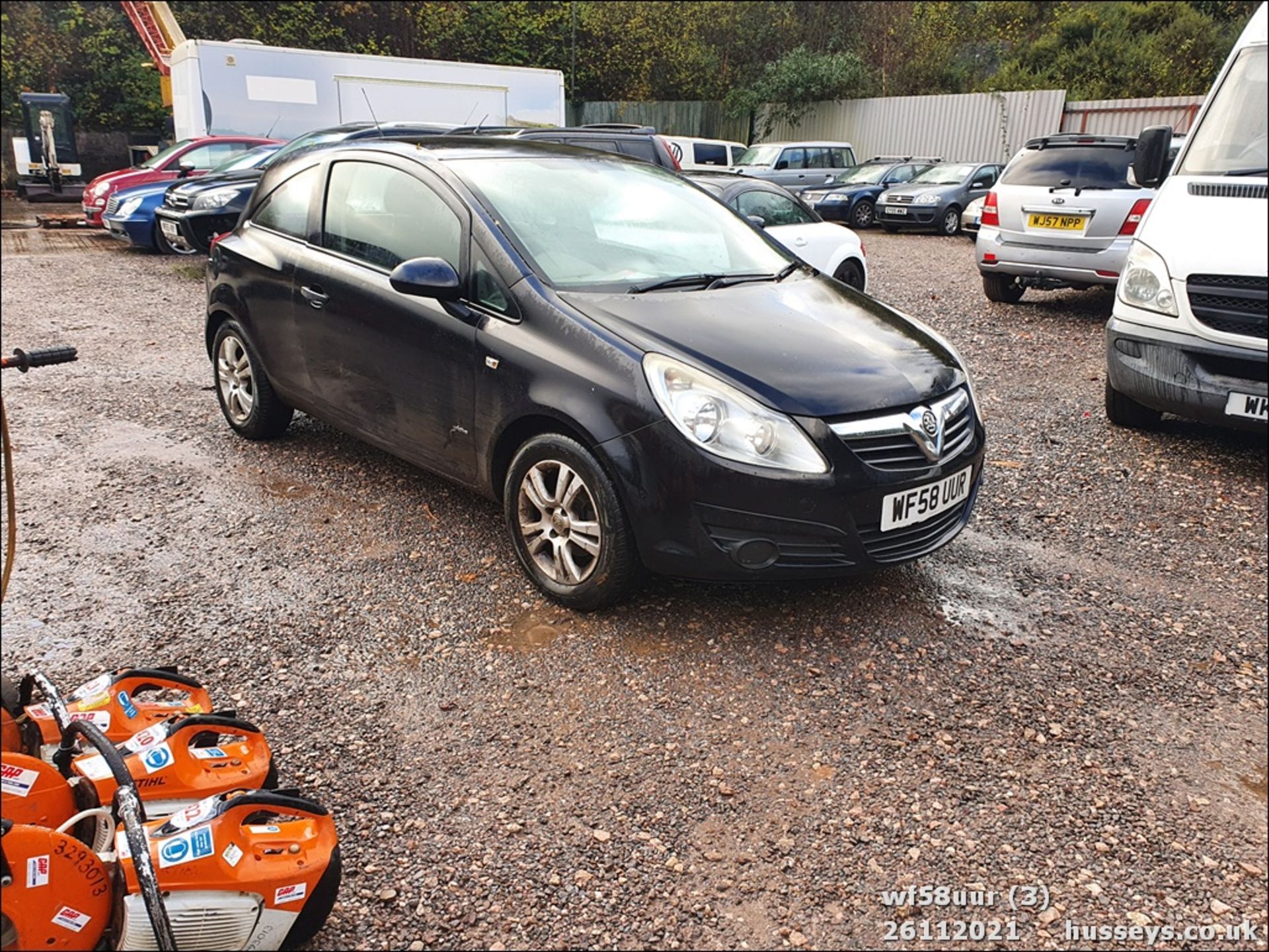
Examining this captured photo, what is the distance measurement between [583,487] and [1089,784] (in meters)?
1.78

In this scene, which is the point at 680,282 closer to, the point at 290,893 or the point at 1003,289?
the point at 290,893

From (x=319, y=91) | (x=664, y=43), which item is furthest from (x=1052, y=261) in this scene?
(x=664, y=43)

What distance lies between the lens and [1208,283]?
15.5ft

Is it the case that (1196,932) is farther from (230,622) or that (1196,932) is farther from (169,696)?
(230,622)

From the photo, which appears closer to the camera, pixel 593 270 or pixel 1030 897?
pixel 1030 897

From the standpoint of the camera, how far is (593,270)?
3867 millimetres

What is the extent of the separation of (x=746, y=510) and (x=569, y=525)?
670 mm

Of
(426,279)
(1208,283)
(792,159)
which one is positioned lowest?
(1208,283)

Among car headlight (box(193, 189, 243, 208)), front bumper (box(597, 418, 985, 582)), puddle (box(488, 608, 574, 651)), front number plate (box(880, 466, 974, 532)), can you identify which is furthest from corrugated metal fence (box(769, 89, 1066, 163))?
puddle (box(488, 608, 574, 651))

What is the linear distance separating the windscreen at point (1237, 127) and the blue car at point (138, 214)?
11569 millimetres

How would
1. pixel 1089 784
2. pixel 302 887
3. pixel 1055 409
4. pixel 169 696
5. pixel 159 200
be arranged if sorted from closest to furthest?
pixel 302 887, pixel 169 696, pixel 1089 784, pixel 1055 409, pixel 159 200

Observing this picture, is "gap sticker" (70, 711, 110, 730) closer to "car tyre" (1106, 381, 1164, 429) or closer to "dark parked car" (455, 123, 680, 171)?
"car tyre" (1106, 381, 1164, 429)

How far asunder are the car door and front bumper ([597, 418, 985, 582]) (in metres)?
0.90

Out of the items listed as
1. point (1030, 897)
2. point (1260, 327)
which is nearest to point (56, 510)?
point (1030, 897)
